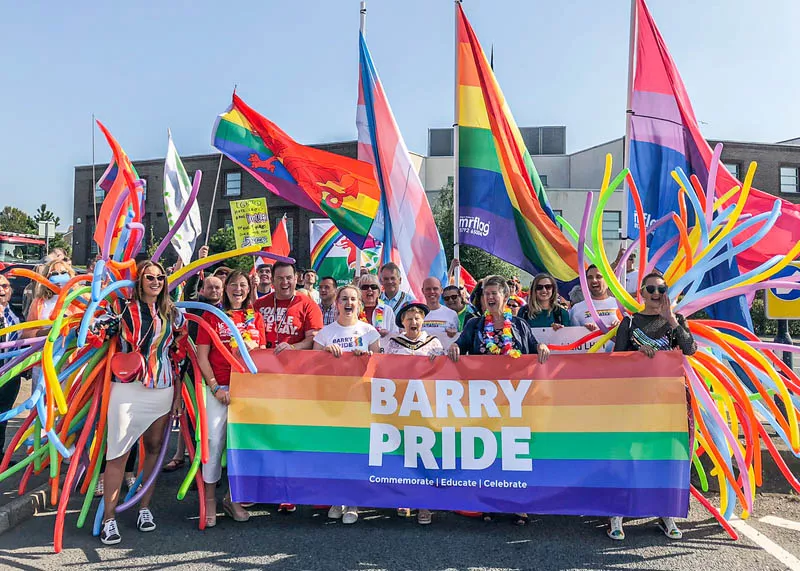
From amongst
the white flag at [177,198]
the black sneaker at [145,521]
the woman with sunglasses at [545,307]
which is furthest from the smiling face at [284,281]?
the white flag at [177,198]

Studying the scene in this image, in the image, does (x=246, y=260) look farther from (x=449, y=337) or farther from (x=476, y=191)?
(x=449, y=337)

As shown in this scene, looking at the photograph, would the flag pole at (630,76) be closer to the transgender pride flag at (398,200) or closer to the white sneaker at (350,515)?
A: the transgender pride flag at (398,200)

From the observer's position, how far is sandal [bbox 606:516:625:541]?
433 cm

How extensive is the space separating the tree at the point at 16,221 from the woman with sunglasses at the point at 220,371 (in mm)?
46589

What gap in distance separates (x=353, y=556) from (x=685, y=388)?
2.36 meters

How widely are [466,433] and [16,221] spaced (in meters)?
54.6

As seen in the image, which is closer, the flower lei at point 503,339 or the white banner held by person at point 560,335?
the flower lei at point 503,339

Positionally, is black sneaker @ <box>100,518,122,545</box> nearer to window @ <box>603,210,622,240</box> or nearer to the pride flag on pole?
the pride flag on pole

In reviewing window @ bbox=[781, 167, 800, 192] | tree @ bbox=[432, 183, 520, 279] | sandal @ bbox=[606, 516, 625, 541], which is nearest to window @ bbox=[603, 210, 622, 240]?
tree @ bbox=[432, 183, 520, 279]

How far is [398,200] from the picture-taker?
7785 mm

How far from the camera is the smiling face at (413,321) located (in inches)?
187

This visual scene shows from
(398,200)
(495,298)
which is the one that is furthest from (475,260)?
(495,298)

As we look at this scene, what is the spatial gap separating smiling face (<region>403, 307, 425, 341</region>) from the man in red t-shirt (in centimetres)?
74

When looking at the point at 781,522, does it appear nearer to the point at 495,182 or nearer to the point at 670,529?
the point at 670,529
